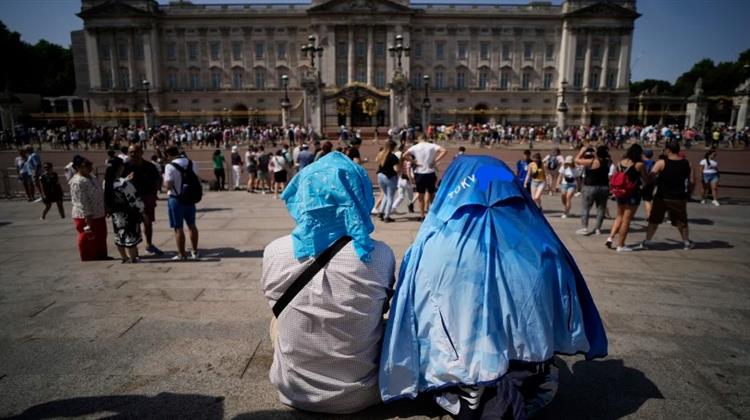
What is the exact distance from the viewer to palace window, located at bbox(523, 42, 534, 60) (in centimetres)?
6091

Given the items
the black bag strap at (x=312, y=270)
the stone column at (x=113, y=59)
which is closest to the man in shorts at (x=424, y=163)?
the black bag strap at (x=312, y=270)

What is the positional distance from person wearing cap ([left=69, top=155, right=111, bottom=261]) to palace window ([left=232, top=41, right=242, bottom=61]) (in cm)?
6007

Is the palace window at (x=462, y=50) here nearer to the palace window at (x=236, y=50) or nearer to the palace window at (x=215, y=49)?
the palace window at (x=236, y=50)

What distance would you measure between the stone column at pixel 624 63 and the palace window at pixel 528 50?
11.3 metres

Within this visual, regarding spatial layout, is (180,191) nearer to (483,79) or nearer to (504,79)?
(483,79)

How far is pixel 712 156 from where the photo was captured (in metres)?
11.7

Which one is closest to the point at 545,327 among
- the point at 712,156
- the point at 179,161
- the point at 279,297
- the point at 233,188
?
the point at 279,297

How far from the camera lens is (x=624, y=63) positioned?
59500mm

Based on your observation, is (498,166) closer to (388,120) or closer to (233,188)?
(233,188)

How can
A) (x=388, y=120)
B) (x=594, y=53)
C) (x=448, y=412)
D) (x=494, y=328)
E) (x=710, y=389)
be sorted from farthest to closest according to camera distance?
(x=594, y=53) < (x=388, y=120) < (x=710, y=389) < (x=448, y=412) < (x=494, y=328)

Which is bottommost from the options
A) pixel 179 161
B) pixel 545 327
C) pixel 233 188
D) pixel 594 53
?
pixel 233 188

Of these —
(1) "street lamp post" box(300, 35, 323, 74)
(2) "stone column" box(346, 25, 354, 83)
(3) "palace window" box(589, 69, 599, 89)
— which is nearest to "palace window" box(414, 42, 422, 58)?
Answer: (2) "stone column" box(346, 25, 354, 83)

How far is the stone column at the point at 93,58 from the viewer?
58.3 m

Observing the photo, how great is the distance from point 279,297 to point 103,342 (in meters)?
2.11
